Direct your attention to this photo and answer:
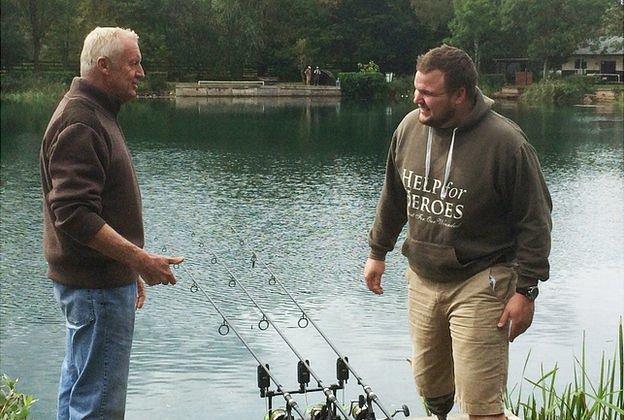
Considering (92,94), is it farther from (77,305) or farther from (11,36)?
(11,36)

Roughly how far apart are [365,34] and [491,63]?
6.76 metres

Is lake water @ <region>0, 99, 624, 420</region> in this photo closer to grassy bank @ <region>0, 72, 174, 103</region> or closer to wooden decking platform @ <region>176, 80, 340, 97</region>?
grassy bank @ <region>0, 72, 174, 103</region>

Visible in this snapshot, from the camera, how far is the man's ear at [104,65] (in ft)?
10.6

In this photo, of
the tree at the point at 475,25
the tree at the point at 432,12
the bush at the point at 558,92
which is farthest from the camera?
the tree at the point at 432,12

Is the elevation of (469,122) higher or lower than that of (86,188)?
higher

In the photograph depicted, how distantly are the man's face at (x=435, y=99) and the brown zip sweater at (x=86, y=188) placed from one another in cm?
92

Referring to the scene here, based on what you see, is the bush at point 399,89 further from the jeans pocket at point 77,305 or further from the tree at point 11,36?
the jeans pocket at point 77,305

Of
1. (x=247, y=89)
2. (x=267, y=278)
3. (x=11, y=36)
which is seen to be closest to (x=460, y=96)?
(x=267, y=278)

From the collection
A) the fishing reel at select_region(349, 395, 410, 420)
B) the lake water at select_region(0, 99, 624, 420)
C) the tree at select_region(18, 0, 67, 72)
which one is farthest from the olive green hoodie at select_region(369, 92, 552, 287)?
the tree at select_region(18, 0, 67, 72)

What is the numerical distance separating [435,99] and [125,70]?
94 cm

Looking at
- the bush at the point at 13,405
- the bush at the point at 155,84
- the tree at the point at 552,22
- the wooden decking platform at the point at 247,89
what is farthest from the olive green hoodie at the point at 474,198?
the tree at the point at 552,22

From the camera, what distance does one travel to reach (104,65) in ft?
10.6

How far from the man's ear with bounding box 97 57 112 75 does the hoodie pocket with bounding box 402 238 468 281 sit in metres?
1.10

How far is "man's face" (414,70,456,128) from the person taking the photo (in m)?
3.29
